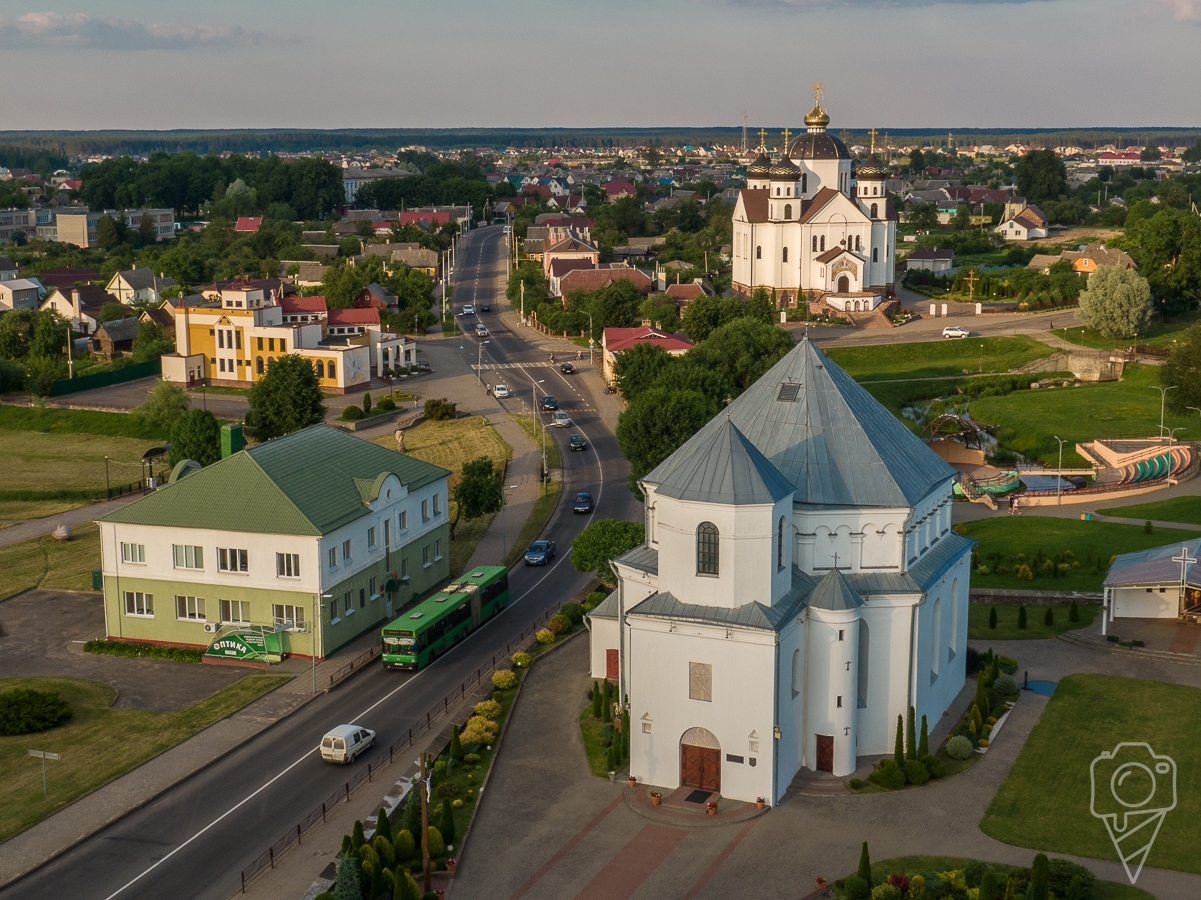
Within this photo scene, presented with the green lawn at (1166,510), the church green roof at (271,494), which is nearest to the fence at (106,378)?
the church green roof at (271,494)

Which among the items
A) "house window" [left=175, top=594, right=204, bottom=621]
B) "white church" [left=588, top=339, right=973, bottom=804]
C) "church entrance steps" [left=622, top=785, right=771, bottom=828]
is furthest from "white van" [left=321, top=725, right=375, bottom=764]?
"house window" [left=175, top=594, right=204, bottom=621]

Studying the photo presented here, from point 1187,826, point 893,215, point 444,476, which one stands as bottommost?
point 1187,826

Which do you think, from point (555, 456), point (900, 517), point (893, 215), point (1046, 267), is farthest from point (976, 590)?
point (1046, 267)

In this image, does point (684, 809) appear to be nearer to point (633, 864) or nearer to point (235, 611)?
point (633, 864)

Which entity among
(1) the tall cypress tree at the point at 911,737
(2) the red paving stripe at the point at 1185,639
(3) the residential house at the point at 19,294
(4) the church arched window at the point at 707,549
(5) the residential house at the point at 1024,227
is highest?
(5) the residential house at the point at 1024,227

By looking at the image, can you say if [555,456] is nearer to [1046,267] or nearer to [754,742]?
[754,742]

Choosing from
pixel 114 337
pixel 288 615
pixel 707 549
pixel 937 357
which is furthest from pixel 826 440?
pixel 114 337

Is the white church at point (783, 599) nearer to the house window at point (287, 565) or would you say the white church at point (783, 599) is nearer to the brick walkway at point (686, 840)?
the brick walkway at point (686, 840)
